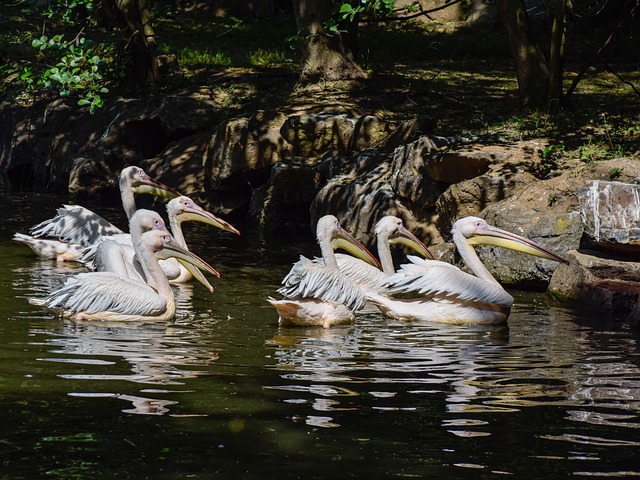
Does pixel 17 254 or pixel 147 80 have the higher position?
pixel 147 80

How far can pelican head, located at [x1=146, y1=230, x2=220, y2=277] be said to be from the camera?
27.9 feet

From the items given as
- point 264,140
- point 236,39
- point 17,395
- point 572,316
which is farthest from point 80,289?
point 236,39

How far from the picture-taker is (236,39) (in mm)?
21109

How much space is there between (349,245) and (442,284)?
1395 mm

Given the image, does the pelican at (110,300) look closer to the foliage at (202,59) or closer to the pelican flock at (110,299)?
the pelican flock at (110,299)

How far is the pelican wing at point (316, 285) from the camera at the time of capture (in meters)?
8.14

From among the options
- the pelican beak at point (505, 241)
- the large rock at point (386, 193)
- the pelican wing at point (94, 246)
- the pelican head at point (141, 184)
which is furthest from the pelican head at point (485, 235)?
the pelican head at point (141, 184)

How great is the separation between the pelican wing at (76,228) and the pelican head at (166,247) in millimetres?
2802

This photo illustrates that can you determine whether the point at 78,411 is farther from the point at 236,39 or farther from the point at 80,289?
the point at 236,39

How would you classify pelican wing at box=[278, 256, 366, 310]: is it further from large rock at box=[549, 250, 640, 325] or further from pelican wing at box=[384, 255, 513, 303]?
large rock at box=[549, 250, 640, 325]

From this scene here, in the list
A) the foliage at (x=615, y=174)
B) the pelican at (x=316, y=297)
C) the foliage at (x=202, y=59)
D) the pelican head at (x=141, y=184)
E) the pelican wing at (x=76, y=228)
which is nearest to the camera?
the pelican at (x=316, y=297)

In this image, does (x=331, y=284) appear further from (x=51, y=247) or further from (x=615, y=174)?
(x=51, y=247)

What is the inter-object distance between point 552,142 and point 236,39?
10.5 m

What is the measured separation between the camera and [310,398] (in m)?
5.60
